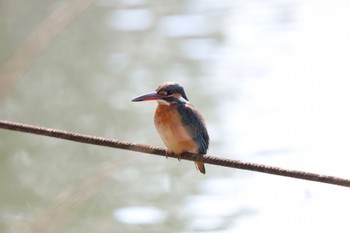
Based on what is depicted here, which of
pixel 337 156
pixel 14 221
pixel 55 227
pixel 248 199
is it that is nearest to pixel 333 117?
pixel 337 156

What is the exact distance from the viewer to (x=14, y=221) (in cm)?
571

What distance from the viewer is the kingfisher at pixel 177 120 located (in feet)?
13.0

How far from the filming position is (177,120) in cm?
399

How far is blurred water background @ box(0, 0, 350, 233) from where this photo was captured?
592cm

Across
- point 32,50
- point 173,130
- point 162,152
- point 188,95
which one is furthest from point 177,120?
point 188,95

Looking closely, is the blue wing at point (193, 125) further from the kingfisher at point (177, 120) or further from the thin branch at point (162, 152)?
the thin branch at point (162, 152)

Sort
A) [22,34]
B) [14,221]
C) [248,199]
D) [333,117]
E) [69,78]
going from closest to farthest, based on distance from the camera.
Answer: [14,221], [248,199], [333,117], [69,78], [22,34]

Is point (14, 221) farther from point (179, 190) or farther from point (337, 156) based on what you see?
point (337, 156)

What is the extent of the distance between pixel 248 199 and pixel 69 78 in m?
2.04

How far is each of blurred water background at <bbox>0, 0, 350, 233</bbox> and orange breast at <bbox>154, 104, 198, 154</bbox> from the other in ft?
1.30

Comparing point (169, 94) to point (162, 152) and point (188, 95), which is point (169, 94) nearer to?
point (162, 152)

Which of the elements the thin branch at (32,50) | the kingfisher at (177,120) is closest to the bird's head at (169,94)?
the kingfisher at (177,120)

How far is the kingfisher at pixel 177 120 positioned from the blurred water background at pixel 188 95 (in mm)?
421

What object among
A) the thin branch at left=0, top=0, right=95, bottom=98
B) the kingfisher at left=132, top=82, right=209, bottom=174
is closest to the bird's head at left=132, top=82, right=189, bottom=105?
the kingfisher at left=132, top=82, right=209, bottom=174
